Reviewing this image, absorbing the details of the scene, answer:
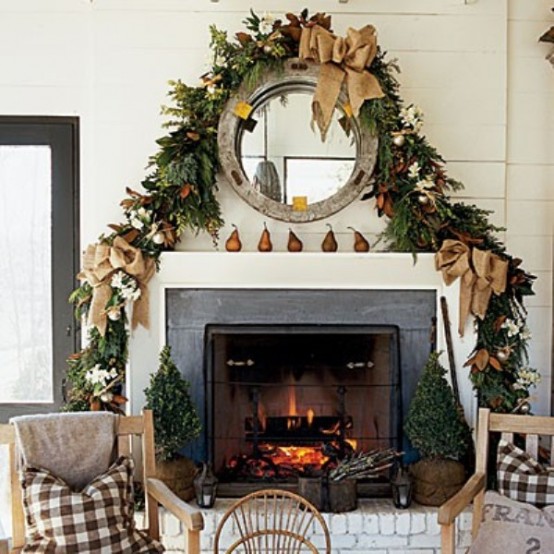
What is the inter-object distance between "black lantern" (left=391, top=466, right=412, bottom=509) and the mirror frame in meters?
1.18

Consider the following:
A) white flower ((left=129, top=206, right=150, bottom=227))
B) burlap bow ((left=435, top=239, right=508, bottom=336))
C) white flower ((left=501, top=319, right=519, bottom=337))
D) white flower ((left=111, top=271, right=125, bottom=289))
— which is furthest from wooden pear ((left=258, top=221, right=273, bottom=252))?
white flower ((left=501, top=319, right=519, bottom=337))

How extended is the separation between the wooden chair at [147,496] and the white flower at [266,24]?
5.54 ft

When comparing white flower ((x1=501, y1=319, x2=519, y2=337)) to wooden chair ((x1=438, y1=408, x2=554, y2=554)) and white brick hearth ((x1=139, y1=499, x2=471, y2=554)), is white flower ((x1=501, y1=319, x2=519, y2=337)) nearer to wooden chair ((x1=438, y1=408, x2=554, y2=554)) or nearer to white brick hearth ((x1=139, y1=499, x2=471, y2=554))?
wooden chair ((x1=438, y1=408, x2=554, y2=554))

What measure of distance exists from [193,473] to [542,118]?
2321 mm

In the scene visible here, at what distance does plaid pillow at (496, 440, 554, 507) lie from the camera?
241cm

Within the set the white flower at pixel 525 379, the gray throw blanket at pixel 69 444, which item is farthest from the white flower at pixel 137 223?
the white flower at pixel 525 379

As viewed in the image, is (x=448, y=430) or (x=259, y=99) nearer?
(x=448, y=430)

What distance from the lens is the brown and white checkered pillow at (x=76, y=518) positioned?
7.31ft

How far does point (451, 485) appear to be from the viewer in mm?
3021

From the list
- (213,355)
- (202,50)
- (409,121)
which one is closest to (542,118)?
(409,121)

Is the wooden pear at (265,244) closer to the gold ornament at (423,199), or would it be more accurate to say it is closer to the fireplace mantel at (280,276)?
the fireplace mantel at (280,276)

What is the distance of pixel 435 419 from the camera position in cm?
297

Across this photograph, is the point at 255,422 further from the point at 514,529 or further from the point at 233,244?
the point at 514,529

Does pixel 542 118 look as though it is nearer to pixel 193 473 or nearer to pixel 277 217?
pixel 277 217
